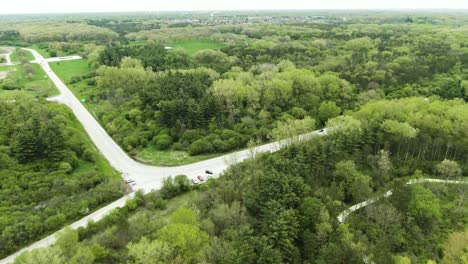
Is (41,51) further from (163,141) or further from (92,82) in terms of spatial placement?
(163,141)

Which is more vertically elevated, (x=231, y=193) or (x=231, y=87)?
(x=231, y=87)

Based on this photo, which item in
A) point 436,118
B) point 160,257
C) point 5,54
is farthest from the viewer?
point 5,54

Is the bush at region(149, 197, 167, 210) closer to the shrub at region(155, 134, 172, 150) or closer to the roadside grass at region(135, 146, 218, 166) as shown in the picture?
the roadside grass at region(135, 146, 218, 166)

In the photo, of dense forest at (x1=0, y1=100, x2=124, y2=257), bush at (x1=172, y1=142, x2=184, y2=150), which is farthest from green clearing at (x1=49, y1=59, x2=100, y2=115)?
bush at (x1=172, y1=142, x2=184, y2=150)

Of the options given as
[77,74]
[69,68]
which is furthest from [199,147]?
[69,68]

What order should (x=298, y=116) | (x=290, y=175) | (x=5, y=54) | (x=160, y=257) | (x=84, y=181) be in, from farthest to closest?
(x=5, y=54) < (x=298, y=116) < (x=84, y=181) < (x=290, y=175) < (x=160, y=257)

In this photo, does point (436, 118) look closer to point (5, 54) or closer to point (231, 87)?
point (231, 87)

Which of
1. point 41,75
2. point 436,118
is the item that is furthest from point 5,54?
point 436,118
